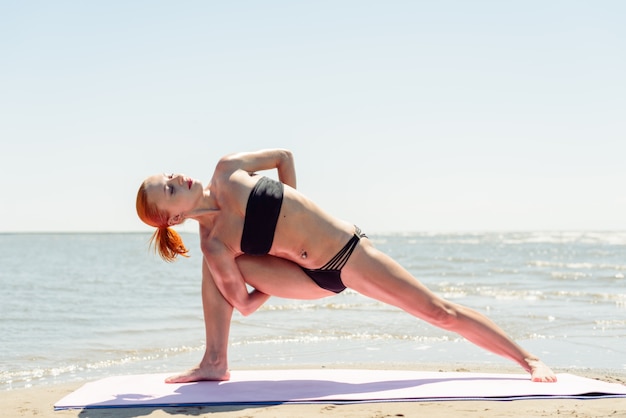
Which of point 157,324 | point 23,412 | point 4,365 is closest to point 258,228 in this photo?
point 23,412

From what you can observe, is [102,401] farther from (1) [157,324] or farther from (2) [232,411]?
(1) [157,324]

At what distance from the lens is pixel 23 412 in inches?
171

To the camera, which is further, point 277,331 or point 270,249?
point 277,331

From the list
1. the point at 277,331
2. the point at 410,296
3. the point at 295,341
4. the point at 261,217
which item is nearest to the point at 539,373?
the point at 410,296

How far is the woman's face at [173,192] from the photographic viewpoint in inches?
169

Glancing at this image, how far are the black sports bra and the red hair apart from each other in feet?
1.34

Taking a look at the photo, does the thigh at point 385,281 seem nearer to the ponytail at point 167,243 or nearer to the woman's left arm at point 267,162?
the woman's left arm at point 267,162

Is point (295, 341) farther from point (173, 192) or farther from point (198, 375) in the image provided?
point (173, 192)

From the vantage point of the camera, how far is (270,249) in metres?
4.54

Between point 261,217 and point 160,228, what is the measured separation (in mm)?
642

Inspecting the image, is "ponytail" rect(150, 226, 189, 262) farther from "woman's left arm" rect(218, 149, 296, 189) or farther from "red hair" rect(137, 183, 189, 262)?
"woman's left arm" rect(218, 149, 296, 189)

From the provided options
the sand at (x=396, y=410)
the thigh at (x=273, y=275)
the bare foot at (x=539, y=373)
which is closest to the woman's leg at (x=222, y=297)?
the thigh at (x=273, y=275)

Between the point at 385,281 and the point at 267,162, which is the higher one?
the point at 267,162

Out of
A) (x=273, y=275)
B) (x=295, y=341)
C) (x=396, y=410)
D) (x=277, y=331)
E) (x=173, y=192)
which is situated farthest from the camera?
(x=277, y=331)
